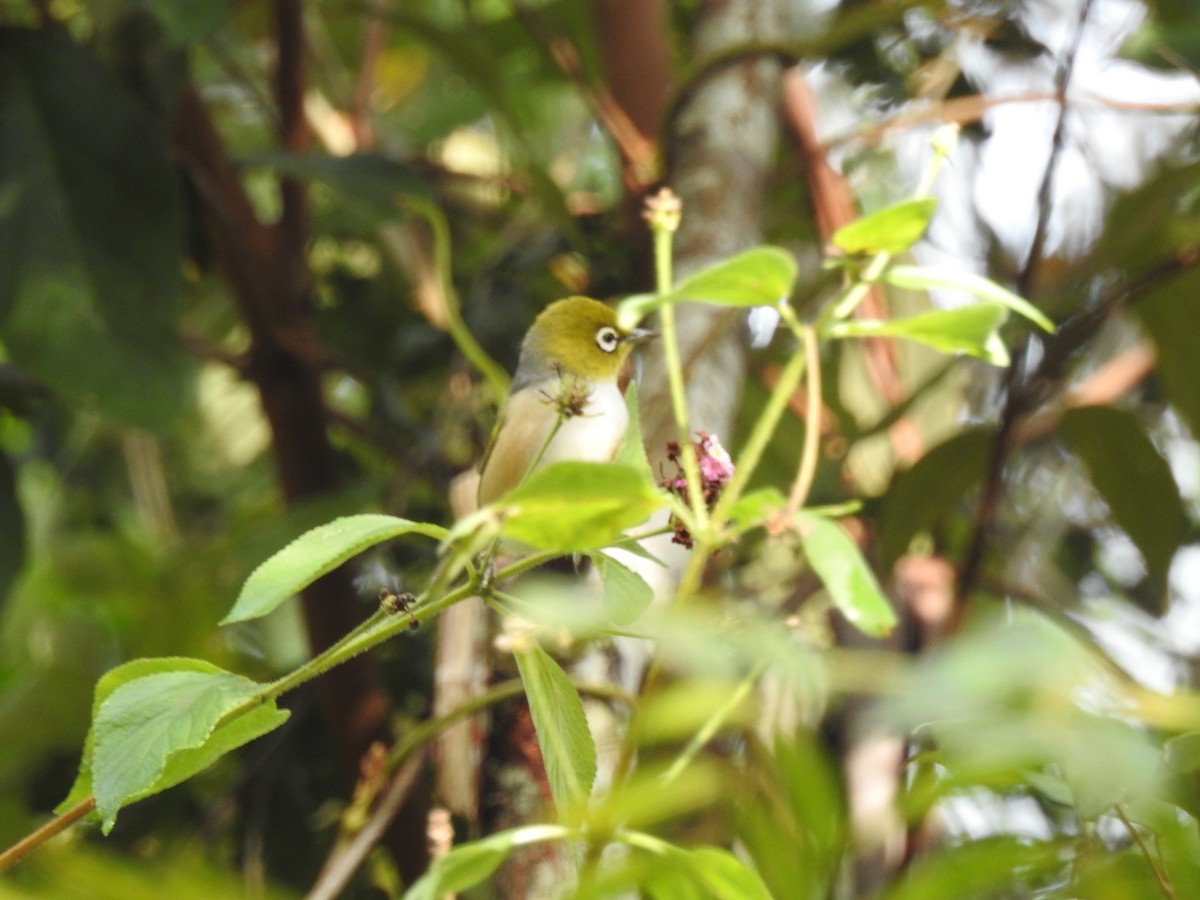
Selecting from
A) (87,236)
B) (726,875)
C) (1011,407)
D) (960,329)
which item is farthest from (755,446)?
(87,236)

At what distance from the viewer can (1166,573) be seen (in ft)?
6.69

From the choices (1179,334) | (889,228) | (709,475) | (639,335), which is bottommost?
(1179,334)

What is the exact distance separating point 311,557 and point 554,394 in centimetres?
110

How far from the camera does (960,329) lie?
2.76 feet

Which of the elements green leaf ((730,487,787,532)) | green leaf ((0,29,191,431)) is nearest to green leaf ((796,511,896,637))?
green leaf ((730,487,787,532))

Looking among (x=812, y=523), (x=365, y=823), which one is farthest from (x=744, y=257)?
(x=365, y=823)

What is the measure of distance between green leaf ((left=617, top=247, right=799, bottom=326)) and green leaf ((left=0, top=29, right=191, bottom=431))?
1366mm

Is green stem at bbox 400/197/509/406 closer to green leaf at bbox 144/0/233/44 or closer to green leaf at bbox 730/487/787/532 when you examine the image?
green leaf at bbox 144/0/233/44

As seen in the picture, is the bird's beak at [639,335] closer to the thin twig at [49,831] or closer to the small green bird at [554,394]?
the small green bird at [554,394]

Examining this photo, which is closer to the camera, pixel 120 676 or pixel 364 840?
pixel 120 676

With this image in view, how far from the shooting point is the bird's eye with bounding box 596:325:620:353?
6.53 feet

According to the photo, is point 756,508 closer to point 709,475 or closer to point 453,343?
point 709,475

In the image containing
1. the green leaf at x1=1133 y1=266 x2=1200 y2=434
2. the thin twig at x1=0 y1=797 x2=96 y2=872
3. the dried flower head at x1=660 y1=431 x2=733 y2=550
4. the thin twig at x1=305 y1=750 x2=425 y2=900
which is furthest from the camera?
the green leaf at x1=1133 y1=266 x2=1200 y2=434

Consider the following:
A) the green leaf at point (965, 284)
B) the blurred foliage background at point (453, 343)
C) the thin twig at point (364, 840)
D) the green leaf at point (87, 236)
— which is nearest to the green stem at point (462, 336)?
the blurred foliage background at point (453, 343)
